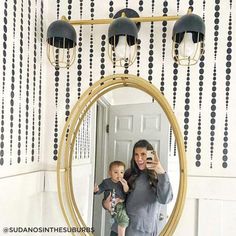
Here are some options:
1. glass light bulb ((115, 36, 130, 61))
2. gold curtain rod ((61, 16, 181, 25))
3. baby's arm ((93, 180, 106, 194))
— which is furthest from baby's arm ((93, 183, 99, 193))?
gold curtain rod ((61, 16, 181, 25))

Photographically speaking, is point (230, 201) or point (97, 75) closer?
point (230, 201)

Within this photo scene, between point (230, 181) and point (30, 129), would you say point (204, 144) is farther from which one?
point (30, 129)

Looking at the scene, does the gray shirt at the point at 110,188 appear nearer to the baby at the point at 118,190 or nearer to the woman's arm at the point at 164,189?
the baby at the point at 118,190

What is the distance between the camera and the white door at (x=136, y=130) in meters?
1.12

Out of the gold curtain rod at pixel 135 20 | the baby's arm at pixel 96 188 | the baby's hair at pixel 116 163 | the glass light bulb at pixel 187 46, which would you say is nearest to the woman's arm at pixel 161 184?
the baby's hair at pixel 116 163

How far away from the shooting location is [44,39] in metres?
1.24

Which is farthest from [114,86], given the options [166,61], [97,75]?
[166,61]

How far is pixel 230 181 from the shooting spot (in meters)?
1.11

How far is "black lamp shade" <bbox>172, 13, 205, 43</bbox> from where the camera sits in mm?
1004

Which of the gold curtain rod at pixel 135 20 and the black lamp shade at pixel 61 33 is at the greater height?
the gold curtain rod at pixel 135 20

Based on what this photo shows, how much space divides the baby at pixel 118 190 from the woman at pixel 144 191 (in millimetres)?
19

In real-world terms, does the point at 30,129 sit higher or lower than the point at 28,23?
lower

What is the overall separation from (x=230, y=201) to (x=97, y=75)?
2.40 ft

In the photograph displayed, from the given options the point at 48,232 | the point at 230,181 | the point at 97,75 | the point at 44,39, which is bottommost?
the point at 48,232
